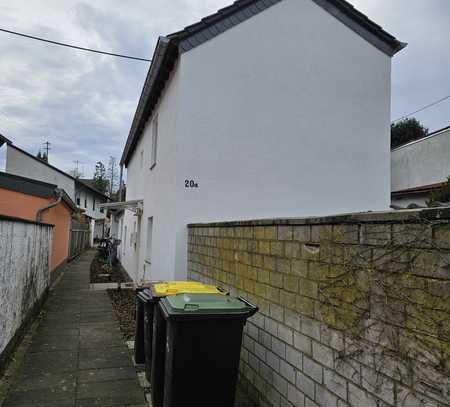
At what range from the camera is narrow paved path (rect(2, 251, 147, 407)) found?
420 centimetres

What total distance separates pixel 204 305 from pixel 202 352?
0.41 meters

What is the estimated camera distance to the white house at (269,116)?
7.41 m

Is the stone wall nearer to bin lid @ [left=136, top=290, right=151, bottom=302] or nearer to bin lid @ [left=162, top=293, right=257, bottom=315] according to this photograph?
bin lid @ [left=162, top=293, right=257, bottom=315]

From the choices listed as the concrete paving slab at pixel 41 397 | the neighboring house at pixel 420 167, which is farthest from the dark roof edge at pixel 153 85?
the neighboring house at pixel 420 167

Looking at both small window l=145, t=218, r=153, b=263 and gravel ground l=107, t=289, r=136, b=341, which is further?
small window l=145, t=218, r=153, b=263

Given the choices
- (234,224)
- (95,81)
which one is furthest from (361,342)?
(95,81)

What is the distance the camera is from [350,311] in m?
2.61

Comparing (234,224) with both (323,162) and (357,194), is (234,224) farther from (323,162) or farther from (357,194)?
(357,194)

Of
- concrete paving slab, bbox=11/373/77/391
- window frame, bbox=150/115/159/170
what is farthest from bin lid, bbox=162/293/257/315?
window frame, bbox=150/115/159/170

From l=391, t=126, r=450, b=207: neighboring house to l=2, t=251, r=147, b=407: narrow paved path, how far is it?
430 inches

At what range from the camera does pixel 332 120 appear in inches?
335

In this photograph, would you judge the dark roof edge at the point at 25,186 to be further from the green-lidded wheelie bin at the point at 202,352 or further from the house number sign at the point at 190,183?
the green-lidded wheelie bin at the point at 202,352

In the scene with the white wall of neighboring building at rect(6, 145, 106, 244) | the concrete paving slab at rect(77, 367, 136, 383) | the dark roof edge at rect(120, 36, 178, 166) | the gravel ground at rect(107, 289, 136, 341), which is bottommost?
the concrete paving slab at rect(77, 367, 136, 383)

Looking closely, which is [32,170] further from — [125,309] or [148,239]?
[125,309]
